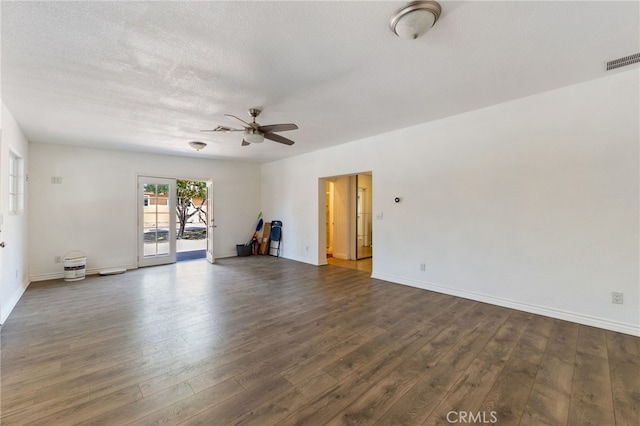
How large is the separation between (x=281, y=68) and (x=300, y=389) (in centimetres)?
277

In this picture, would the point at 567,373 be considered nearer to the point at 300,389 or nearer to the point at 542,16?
the point at 300,389

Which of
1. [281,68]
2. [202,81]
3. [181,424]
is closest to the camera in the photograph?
[181,424]

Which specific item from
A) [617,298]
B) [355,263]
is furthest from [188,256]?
[617,298]

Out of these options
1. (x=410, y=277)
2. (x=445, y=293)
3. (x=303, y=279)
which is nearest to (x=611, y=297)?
(x=445, y=293)

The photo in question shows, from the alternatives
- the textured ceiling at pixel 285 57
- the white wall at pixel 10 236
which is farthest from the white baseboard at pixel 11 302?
the textured ceiling at pixel 285 57

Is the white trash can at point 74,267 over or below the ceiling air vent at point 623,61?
below

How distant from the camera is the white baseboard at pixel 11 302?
3.13 m

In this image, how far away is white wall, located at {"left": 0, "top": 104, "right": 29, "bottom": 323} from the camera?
319cm

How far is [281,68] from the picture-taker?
99.1 inches

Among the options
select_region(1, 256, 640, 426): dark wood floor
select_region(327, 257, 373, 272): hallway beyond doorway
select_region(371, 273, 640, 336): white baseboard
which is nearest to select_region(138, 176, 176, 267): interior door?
select_region(1, 256, 640, 426): dark wood floor

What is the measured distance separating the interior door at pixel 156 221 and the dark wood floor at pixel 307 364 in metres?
2.30
